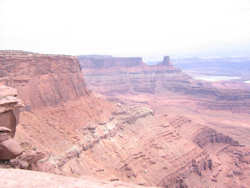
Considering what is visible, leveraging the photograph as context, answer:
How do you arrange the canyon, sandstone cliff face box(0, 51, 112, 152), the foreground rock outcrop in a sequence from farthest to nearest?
sandstone cliff face box(0, 51, 112, 152), the canyon, the foreground rock outcrop

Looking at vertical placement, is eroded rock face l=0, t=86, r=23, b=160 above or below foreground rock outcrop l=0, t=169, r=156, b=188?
above

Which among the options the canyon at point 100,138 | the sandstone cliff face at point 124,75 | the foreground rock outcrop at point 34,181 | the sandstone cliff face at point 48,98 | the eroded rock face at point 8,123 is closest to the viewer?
the foreground rock outcrop at point 34,181

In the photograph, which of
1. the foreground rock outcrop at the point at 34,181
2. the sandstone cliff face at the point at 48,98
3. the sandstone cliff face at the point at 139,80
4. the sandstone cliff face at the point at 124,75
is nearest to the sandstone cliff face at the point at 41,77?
the sandstone cliff face at the point at 48,98

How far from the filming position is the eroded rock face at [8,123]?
9203 mm

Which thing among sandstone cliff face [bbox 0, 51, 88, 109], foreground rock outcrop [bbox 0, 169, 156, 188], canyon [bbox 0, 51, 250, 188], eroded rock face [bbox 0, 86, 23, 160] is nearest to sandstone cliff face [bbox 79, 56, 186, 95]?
canyon [bbox 0, 51, 250, 188]

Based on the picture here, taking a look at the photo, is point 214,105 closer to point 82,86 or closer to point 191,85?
point 191,85

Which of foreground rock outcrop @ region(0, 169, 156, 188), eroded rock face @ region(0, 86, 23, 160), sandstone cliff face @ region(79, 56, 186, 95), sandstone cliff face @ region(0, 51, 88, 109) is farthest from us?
sandstone cliff face @ region(79, 56, 186, 95)

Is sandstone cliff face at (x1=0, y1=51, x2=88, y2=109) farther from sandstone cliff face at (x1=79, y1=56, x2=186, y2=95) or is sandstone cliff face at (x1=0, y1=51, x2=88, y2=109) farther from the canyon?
sandstone cliff face at (x1=79, y1=56, x2=186, y2=95)

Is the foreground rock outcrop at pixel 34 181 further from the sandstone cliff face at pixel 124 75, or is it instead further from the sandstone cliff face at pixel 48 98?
the sandstone cliff face at pixel 124 75

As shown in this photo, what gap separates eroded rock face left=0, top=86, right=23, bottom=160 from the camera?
30.2 ft

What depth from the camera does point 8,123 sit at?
10.4 m

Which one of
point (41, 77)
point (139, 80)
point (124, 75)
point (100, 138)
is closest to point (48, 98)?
point (41, 77)

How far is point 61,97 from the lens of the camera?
3089cm

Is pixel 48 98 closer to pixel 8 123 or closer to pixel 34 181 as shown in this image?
pixel 8 123
